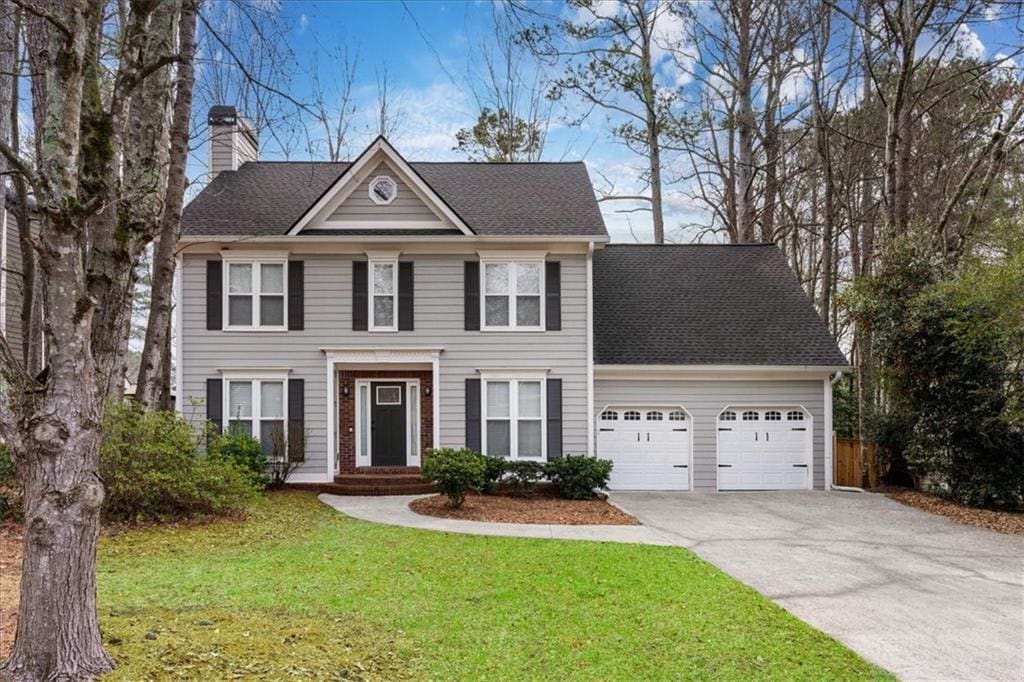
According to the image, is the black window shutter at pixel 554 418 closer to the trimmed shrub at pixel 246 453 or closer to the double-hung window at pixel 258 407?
the double-hung window at pixel 258 407

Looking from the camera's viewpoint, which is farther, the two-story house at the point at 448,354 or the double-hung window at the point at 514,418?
the double-hung window at the point at 514,418

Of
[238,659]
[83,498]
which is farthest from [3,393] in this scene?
[238,659]

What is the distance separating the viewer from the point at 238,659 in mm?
4785

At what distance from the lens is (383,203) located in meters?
14.7

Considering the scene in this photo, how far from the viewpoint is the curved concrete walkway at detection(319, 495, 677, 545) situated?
986cm

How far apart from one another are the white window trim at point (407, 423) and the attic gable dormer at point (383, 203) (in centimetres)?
342

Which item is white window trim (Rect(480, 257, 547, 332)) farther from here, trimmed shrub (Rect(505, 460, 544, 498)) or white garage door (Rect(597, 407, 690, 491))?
trimmed shrub (Rect(505, 460, 544, 498))

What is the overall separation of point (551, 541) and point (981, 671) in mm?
5228

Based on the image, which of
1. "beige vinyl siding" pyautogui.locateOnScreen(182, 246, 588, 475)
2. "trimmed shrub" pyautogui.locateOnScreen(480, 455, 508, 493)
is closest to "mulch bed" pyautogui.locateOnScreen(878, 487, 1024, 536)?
"beige vinyl siding" pyautogui.locateOnScreen(182, 246, 588, 475)

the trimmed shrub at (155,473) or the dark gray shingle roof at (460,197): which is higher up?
the dark gray shingle roof at (460,197)

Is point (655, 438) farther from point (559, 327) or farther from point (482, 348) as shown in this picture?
point (482, 348)

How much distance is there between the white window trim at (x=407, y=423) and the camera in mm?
15242

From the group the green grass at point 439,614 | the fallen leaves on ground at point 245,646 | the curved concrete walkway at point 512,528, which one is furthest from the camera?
the curved concrete walkway at point 512,528

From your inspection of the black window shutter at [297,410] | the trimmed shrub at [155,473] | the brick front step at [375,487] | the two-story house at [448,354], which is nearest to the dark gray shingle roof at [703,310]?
the two-story house at [448,354]
